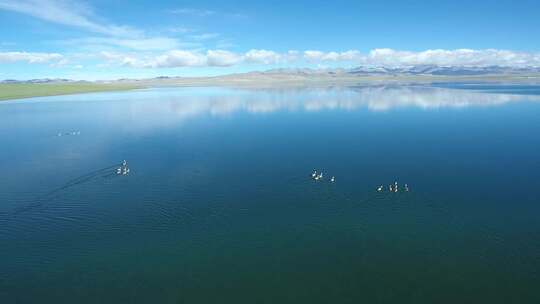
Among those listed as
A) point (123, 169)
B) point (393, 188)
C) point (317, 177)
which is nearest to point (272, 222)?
point (317, 177)

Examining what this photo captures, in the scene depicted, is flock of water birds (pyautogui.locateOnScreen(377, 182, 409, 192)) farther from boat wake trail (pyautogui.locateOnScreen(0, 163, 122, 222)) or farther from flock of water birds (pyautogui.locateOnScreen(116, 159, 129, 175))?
boat wake trail (pyautogui.locateOnScreen(0, 163, 122, 222))

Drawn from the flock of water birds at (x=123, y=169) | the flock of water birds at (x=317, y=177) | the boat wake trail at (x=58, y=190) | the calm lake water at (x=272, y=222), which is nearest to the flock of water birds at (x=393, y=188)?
the calm lake water at (x=272, y=222)

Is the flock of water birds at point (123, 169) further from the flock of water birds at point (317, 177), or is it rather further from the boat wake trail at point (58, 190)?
the flock of water birds at point (317, 177)

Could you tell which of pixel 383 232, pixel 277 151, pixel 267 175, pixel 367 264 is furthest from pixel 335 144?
pixel 367 264

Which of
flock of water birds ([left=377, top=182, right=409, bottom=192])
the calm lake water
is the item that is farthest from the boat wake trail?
flock of water birds ([left=377, top=182, right=409, bottom=192])

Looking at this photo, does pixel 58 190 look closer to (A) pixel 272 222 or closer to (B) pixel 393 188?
(A) pixel 272 222

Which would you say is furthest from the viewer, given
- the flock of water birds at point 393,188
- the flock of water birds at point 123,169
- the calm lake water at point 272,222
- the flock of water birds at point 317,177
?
the flock of water birds at point 123,169
